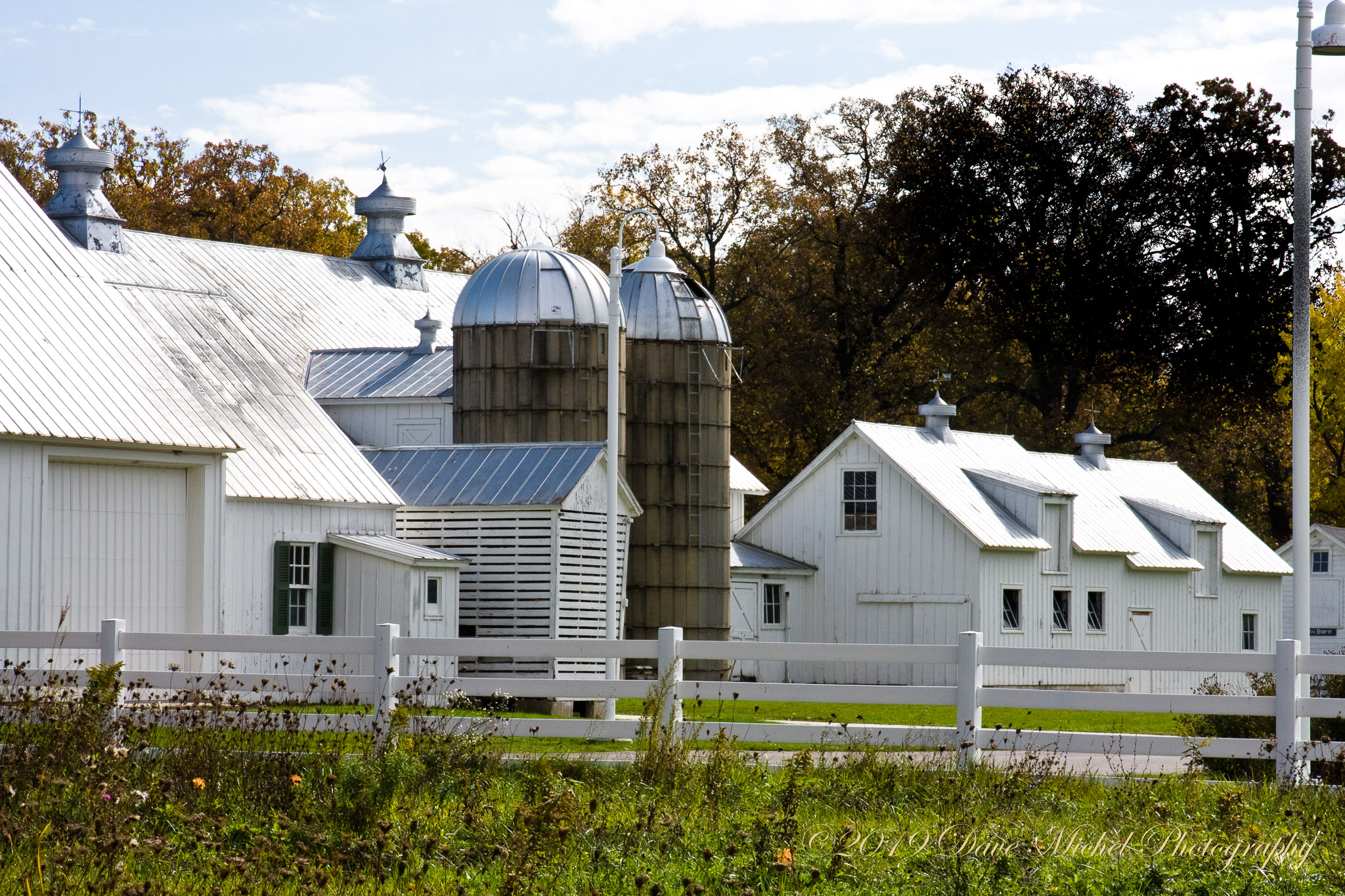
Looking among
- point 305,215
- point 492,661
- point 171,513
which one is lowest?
point 492,661

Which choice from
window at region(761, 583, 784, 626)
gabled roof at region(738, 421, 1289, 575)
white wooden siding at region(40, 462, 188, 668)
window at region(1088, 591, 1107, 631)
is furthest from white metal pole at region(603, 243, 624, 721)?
window at region(1088, 591, 1107, 631)

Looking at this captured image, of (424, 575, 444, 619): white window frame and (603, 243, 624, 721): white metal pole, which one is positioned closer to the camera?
(603, 243, 624, 721): white metal pole

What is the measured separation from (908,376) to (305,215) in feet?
64.9

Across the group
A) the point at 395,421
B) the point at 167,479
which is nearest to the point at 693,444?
the point at 395,421

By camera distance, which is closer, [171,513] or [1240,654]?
[1240,654]

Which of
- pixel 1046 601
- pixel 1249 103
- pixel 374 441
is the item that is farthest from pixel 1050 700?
pixel 1249 103

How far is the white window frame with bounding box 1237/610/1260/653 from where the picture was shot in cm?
4091

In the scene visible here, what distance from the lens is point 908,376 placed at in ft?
158

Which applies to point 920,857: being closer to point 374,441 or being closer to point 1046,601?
point 374,441

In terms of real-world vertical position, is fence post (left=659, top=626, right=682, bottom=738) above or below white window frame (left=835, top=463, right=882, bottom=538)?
below

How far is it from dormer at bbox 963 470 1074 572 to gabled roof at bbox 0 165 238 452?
60.0 feet

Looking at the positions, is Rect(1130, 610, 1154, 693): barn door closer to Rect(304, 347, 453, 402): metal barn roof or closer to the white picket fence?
Rect(304, 347, 453, 402): metal barn roof

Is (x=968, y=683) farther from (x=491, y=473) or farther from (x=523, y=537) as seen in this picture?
(x=491, y=473)

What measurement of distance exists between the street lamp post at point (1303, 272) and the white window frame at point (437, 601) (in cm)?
1269
